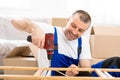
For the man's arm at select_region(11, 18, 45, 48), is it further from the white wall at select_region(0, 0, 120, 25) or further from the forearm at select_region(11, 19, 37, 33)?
the white wall at select_region(0, 0, 120, 25)

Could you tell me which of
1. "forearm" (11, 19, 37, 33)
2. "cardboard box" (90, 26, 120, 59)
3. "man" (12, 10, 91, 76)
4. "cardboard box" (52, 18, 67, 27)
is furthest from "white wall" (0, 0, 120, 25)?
"forearm" (11, 19, 37, 33)

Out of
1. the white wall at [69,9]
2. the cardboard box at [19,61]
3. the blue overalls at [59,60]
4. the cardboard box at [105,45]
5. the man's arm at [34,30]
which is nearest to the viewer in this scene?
the man's arm at [34,30]

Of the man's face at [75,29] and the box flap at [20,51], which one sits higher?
the man's face at [75,29]

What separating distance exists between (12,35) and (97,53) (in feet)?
3.05

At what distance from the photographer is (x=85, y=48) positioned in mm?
1412

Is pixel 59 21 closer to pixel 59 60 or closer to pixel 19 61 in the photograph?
pixel 19 61

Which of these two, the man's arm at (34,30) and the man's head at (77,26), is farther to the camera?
the man's head at (77,26)

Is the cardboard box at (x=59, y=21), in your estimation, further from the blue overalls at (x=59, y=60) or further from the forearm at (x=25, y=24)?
the forearm at (x=25, y=24)

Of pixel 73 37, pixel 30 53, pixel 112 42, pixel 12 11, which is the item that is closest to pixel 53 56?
pixel 73 37

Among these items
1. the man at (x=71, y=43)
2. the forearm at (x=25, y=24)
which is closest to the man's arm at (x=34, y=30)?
the forearm at (x=25, y=24)

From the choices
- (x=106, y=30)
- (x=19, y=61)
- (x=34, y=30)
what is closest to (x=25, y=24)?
(x=34, y=30)

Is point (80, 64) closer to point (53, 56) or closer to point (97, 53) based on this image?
point (53, 56)

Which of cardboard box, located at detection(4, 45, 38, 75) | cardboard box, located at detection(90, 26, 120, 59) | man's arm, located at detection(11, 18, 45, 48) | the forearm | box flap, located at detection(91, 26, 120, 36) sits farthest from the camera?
box flap, located at detection(91, 26, 120, 36)

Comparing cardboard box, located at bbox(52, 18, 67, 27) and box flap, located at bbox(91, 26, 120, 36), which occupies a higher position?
cardboard box, located at bbox(52, 18, 67, 27)
